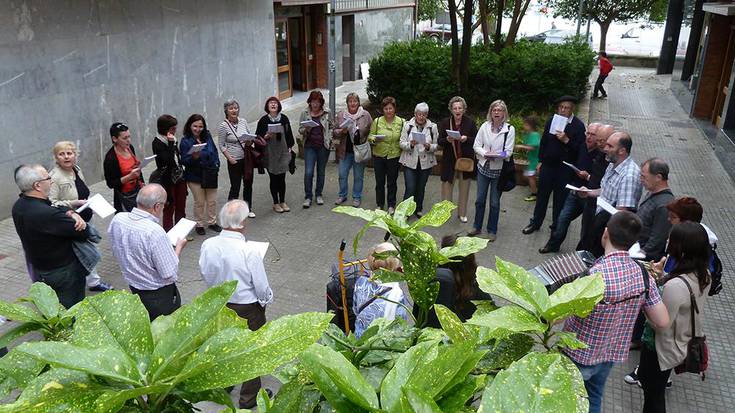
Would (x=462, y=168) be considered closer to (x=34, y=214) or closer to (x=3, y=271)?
(x=34, y=214)

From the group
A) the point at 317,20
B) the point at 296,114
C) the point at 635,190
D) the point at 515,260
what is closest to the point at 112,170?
the point at 515,260

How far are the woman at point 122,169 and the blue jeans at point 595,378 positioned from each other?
522cm

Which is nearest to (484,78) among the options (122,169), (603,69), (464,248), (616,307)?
(603,69)

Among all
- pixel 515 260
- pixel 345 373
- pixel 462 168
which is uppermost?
pixel 345 373

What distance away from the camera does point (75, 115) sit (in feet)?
29.6

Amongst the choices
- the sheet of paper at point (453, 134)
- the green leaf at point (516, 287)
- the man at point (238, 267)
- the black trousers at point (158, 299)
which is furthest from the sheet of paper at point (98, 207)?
the green leaf at point (516, 287)

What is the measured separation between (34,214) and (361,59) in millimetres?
18430

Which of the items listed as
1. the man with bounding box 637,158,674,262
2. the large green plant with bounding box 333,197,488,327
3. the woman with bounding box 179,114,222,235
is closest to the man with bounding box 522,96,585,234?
the man with bounding box 637,158,674,262

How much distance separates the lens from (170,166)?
7023 millimetres

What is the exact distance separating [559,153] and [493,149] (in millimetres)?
838

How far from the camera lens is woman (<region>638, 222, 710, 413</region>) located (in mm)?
3812

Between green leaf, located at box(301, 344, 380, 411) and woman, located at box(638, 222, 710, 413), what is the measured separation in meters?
3.55

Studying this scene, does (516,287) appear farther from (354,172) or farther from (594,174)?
(354,172)

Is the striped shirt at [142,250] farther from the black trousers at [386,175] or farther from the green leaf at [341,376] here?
the black trousers at [386,175]
